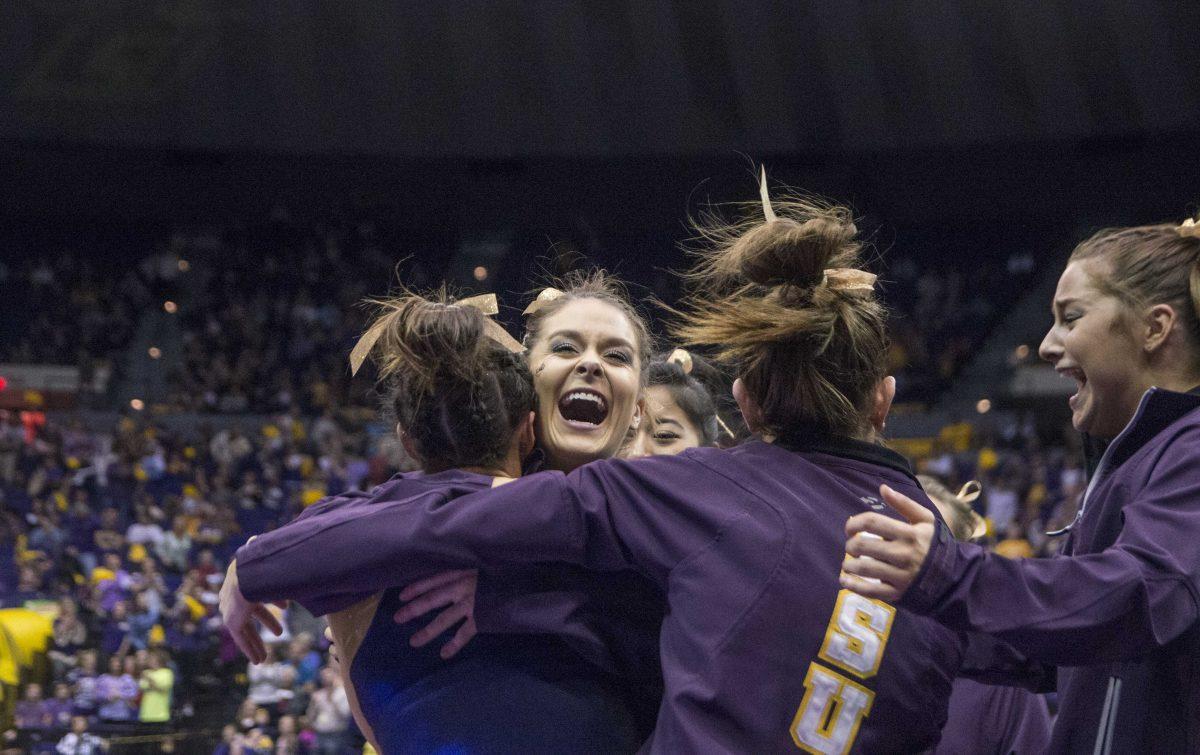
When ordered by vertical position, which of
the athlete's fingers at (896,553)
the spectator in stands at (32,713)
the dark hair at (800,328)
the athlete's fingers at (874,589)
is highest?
the dark hair at (800,328)

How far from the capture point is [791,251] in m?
2.01

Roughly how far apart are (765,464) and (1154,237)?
791 millimetres

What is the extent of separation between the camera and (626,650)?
2088mm

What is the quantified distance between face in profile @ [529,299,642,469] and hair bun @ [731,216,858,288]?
75 cm

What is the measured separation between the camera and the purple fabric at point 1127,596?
1.72 m

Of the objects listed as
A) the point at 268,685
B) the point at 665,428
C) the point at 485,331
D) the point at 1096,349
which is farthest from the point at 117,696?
the point at 1096,349

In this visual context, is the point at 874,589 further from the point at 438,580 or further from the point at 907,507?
the point at 438,580

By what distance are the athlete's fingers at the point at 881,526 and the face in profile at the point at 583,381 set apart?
3.42 feet

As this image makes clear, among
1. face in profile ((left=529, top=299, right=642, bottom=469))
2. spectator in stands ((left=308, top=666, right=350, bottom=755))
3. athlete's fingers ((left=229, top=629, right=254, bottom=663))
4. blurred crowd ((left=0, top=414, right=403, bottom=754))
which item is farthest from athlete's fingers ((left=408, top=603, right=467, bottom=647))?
spectator in stands ((left=308, top=666, right=350, bottom=755))

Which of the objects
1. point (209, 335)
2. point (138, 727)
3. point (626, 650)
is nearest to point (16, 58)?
point (209, 335)

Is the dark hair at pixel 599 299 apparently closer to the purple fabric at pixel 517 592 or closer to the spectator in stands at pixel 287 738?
the purple fabric at pixel 517 592

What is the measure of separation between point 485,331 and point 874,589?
0.89 meters

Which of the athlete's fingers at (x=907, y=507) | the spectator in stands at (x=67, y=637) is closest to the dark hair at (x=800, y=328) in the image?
the athlete's fingers at (x=907, y=507)

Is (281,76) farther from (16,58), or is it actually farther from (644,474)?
(644,474)
